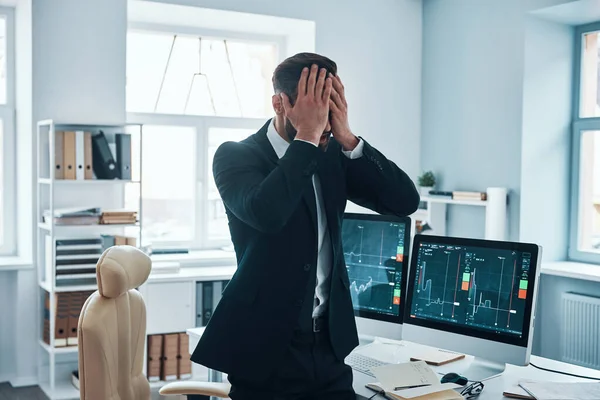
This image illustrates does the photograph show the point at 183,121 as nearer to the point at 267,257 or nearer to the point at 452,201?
the point at 452,201

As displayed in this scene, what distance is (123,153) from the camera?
4.26m

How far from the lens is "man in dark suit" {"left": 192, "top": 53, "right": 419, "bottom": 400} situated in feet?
5.14

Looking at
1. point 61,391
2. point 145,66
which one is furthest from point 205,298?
point 145,66

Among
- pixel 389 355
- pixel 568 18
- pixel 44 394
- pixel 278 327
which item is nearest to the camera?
pixel 278 327

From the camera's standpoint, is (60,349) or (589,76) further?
(589,76)

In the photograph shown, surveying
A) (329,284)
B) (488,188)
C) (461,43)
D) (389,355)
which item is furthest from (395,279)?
(461,43)

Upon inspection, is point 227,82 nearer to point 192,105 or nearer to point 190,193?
point 192,105

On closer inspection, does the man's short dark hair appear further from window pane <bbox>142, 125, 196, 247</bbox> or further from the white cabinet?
window pane <bbox>142, 125, 196, 247</bbox>

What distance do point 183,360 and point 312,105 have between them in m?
3.23

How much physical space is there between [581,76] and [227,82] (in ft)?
8.20

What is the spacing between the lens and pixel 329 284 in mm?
1702

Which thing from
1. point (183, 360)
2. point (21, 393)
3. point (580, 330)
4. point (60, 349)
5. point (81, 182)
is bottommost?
point (21, 393)

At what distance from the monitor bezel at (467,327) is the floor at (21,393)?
8.62ft

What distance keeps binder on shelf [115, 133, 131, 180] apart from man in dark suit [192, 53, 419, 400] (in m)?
2.71
